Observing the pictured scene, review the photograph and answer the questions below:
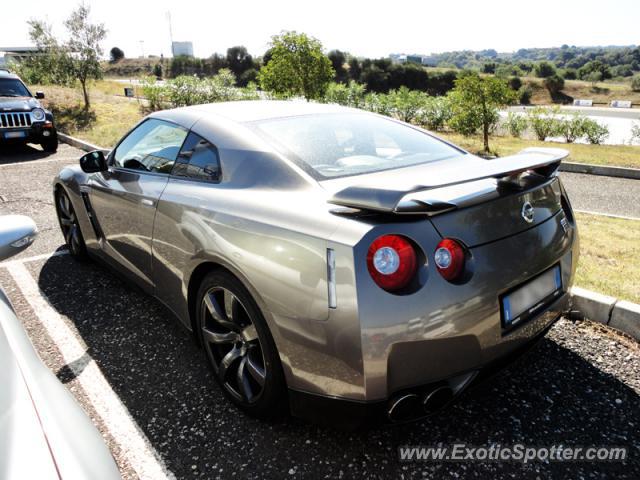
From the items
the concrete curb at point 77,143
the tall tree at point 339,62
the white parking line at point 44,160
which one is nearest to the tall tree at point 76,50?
the concrete curb at point 77,143

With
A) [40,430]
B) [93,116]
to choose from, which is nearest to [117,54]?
[93,116]

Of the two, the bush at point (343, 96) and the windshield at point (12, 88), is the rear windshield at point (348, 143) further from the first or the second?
the bush at point (343, 96)

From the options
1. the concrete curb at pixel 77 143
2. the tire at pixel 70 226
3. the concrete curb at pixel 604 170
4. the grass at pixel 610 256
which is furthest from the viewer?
the concrete curb at pixel 77 143

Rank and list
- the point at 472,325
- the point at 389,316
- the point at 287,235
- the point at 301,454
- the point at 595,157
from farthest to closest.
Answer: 1. the point at 595,157
2. the point at 301,454
3. the point at 287,235
4. the point at 472,325
5. the point at 389,316

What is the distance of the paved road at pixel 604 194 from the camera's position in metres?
6.79

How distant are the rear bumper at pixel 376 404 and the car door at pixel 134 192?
5.16 ft

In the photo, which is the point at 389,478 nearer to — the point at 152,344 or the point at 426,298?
the point at 426,298

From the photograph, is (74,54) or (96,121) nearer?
(96,121)

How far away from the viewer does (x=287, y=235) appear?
6.64 feet

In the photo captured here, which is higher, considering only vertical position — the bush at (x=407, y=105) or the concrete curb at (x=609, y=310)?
the bush at (x=407, y=105)

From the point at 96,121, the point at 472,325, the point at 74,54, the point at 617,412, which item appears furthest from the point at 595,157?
the point at 74,54

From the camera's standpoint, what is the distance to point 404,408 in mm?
1895

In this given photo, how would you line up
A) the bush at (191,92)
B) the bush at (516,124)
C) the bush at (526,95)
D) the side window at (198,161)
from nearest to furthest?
the side window at (198,161)
the bush at (516,124)
the bush at (191,92)
the bush at (526,95)

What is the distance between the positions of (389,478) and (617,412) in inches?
50.8
